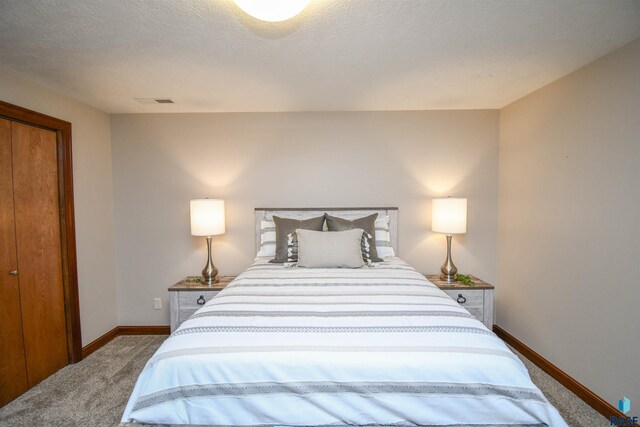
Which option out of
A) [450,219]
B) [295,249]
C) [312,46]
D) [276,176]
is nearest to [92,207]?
[276,176]

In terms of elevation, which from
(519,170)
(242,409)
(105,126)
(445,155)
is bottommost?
(242,409)

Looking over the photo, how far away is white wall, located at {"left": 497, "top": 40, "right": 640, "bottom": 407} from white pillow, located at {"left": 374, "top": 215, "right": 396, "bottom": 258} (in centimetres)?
127

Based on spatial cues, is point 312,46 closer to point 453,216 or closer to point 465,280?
point 453,216

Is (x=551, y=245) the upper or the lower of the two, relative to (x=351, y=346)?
upper

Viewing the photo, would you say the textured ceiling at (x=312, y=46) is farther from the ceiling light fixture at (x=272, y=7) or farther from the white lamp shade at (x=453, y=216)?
the white lamp shade at (x=453, y=216)

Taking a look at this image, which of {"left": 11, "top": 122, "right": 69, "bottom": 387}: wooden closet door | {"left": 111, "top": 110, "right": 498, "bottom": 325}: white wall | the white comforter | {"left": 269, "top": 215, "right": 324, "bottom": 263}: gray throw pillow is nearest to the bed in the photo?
the white comforter

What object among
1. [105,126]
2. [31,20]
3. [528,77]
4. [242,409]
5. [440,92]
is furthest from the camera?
[105,126]

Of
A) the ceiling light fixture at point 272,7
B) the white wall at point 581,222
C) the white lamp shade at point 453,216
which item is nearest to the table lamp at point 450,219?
the white lamp shade at point 453,216

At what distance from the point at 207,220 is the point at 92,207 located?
3.83 ft

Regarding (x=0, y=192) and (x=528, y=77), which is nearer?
(x=0, y=192)

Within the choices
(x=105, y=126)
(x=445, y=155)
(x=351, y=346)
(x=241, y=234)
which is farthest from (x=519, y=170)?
(x=105, y=126)

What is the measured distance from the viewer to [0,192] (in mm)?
1975

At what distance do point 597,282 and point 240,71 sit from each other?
2.97 meters

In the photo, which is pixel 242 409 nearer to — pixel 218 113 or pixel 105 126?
pixel 218 113
